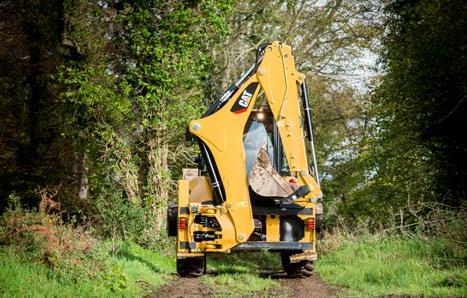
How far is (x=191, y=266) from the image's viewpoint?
12.2 meters

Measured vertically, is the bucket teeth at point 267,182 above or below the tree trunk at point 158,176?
below

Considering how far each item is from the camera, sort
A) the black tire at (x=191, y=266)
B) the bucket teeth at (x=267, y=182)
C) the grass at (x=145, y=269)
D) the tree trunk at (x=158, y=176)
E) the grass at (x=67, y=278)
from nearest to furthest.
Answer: the grass at (x=67, y=278) < the grass at (x=145, y=269) < the bucket teeth at (x=267, y=182) < the black tire at (x=191, y=266) < the tree trunk at (x=158, y=176)

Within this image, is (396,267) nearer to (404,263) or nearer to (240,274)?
(404,263)

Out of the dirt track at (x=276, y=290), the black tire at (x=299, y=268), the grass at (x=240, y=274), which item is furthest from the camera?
the black tire at (x=299, y=268)

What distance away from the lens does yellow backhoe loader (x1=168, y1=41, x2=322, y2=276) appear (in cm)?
1144

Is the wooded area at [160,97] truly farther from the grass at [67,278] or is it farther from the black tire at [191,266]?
the grass at [67,278]

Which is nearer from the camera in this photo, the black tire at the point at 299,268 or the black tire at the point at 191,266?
the black tire at the point at 191,266

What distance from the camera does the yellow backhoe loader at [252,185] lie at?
11438 millimetres

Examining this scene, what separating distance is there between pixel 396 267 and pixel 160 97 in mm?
8743

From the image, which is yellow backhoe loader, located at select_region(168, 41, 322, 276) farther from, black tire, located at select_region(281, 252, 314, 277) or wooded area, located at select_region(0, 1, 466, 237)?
wooded area, located at select_region(0, 1, 466, 237)

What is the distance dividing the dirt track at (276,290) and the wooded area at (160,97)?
9.06ft

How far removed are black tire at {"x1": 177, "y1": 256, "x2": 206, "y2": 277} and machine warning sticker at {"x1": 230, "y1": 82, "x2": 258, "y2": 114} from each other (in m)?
2.66

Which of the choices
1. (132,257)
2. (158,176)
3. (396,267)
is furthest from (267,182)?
(158,176)

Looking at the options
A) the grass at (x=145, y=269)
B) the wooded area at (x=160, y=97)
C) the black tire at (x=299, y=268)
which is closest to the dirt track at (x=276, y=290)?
the grass at (x=145, y=269)
